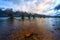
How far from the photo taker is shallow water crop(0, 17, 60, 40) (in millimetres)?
1333

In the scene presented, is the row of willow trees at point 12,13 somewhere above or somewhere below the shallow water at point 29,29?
above

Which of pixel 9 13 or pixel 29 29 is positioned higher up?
pixel 9 13

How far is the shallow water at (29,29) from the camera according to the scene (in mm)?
1333

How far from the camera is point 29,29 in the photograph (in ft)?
4.65

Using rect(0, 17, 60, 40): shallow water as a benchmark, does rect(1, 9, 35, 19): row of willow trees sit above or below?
above

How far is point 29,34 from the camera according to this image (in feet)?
4.51

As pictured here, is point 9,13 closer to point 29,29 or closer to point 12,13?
point 12,13

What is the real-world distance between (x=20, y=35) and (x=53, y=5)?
0.65 m

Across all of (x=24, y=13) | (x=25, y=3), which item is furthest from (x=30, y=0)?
(x=24, y=13)

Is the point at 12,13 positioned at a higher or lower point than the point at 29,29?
higher

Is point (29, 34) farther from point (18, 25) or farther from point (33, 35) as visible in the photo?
point (18, 25)

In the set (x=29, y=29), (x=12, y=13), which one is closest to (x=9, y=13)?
(x=12, y=13)

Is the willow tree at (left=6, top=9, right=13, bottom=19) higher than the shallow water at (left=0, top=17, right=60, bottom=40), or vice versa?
the willow tree at (left=6, top=9, right=13, bottom=19)

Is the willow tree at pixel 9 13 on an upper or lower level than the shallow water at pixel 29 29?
upper
